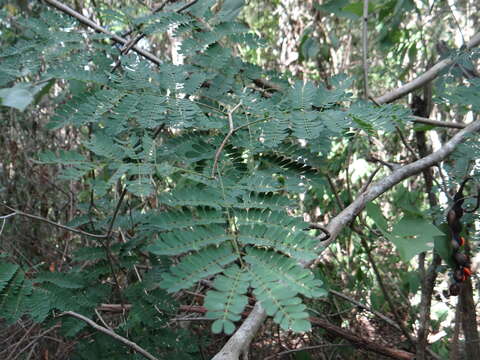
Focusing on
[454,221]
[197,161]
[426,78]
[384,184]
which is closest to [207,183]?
[197,161]

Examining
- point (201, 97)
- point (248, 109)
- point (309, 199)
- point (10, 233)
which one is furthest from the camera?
point (309, 199)

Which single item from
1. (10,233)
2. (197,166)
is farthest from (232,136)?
(10,233)

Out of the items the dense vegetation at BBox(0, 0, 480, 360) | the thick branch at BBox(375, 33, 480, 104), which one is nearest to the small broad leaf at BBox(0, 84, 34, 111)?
the dense vegetation at BBox(0, 0, 480, 360)

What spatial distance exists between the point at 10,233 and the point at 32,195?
267 mm

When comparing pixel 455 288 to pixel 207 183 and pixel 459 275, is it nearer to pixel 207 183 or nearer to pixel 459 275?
pixel 459 275

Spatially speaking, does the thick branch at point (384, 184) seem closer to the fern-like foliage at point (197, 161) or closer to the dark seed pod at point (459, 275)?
the fern-like foliage at point (197, 161)

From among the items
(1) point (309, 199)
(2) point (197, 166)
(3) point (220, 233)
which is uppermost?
(1) point (309, 199)

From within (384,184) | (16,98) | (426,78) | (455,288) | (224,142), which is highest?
→ (426,78)

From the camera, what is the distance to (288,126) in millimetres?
1124

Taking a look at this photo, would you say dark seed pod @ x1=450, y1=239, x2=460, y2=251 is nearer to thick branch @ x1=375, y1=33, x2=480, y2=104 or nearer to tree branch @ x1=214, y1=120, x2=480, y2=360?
tree branch @ x1=214, y1=120, x2=480, y2=360

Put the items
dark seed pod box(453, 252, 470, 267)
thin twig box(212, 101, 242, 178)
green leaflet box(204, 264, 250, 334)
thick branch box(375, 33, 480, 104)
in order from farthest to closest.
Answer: thick branch box(375, 33, 480, 104)
dark seed pod box(453, 252, 470, 267)
thin twig box(212, 101, 242, 178)
green leaflet box(204, 264, 250, 334)

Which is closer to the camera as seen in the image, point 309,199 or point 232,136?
point 232,136

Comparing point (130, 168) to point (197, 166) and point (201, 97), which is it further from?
point (201, 97)

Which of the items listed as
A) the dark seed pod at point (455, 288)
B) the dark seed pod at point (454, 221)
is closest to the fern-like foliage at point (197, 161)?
the dark seed pod at point (454, 221)
